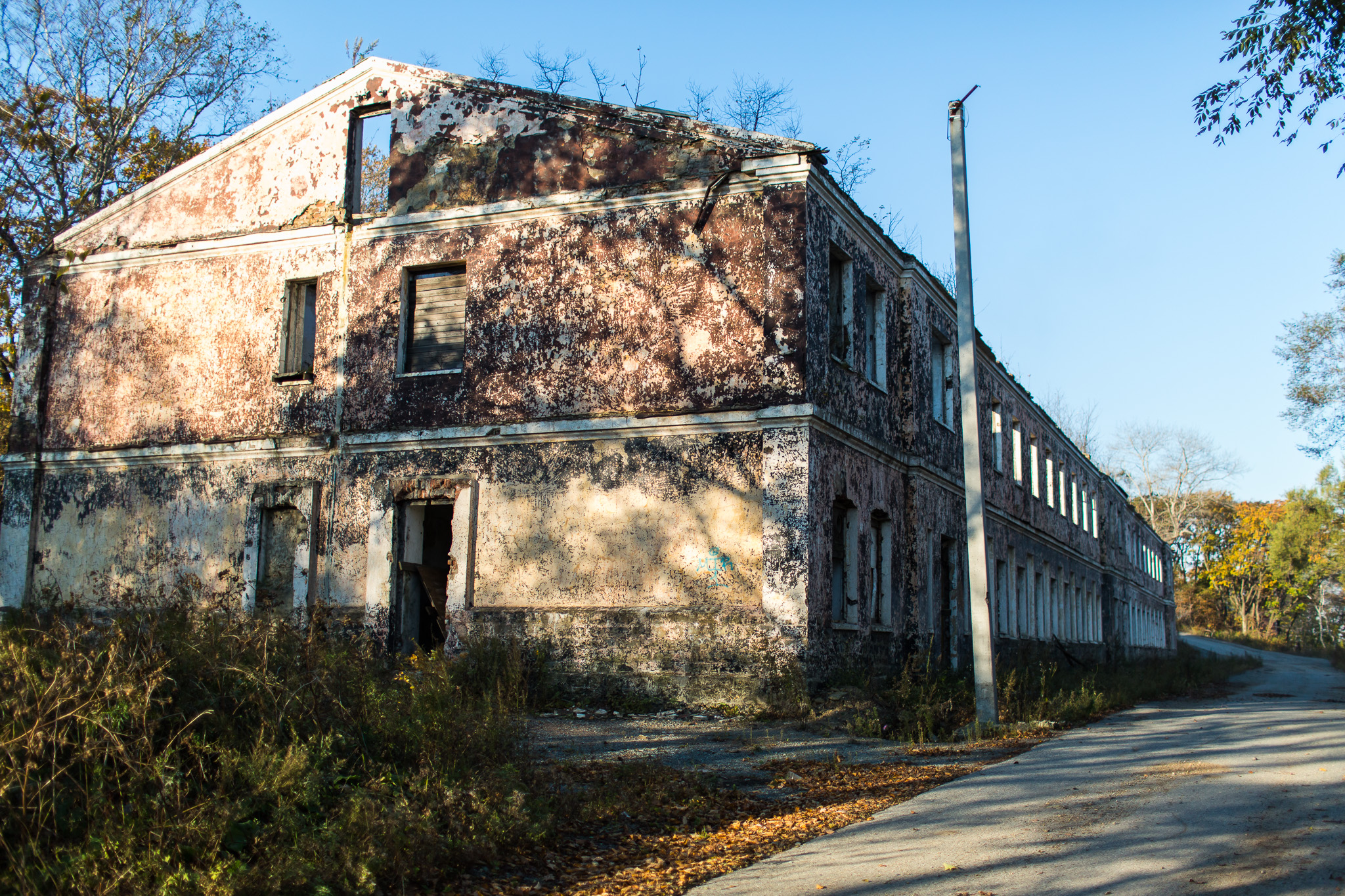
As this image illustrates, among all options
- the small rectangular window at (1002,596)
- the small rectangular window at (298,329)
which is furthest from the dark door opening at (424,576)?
the small rectangular window at (1002,596)

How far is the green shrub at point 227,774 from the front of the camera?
4.41 metres

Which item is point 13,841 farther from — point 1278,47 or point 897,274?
point 897,274

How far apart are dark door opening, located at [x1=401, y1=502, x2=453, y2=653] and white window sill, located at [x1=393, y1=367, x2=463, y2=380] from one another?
1795mm

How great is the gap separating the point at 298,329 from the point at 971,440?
33.3 ft

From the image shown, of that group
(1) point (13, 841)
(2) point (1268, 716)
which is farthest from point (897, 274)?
(1) point (13, 841)

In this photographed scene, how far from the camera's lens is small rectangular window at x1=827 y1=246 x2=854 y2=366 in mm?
14344

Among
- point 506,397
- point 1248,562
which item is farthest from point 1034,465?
point 1248,562

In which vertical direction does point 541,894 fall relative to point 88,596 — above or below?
below

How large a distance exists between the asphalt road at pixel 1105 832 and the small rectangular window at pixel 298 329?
11.6 metres

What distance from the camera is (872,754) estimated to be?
9.55 metres

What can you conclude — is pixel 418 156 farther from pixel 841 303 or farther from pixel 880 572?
pixel 880 572

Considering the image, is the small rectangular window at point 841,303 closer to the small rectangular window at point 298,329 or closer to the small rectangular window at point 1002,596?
the small rectangular window at point 298,329

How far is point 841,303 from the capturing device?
14.7 m

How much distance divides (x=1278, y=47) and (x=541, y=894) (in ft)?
33.4
